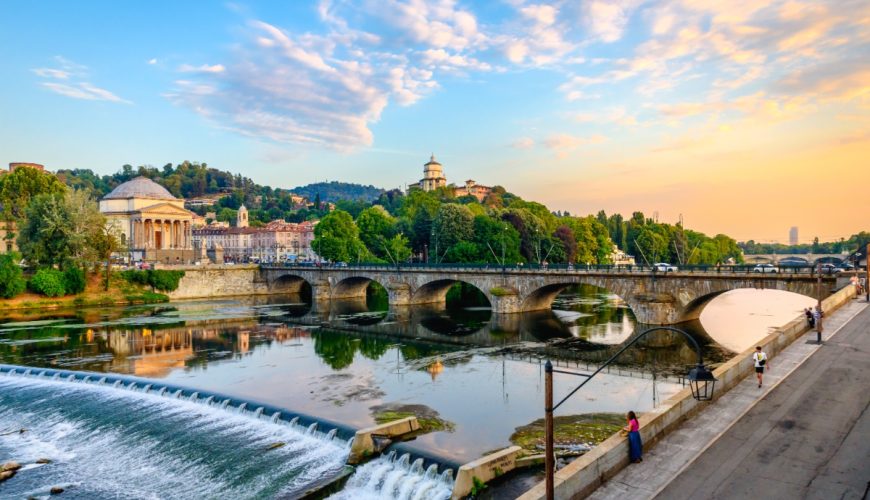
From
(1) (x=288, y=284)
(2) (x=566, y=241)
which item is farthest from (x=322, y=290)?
(2) (x=566, y=241)

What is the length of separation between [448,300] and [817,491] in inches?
2757

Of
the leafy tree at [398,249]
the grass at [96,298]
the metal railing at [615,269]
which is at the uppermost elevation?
the leafy tree at [398,249]

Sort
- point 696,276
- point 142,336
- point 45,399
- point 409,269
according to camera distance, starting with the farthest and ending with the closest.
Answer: point 409,269
point 142,336
point 696,276
point 45,399

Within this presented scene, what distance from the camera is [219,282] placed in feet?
312

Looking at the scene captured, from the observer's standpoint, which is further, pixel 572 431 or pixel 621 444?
pixel 572 431

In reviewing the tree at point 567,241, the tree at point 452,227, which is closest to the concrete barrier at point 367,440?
the tree at point 452,227

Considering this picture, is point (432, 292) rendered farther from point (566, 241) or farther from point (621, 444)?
point (621, 444)

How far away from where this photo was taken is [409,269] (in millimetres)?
72562

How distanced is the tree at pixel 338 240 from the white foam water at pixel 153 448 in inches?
2811

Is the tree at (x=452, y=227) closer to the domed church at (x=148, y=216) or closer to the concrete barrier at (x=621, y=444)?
the domed church at (x=148, y=216)

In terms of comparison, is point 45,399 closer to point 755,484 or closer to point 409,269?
point 755,484

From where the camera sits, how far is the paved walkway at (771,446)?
44.8 ft

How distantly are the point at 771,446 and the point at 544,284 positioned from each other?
4346 cm

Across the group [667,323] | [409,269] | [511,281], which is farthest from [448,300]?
[667,323]
